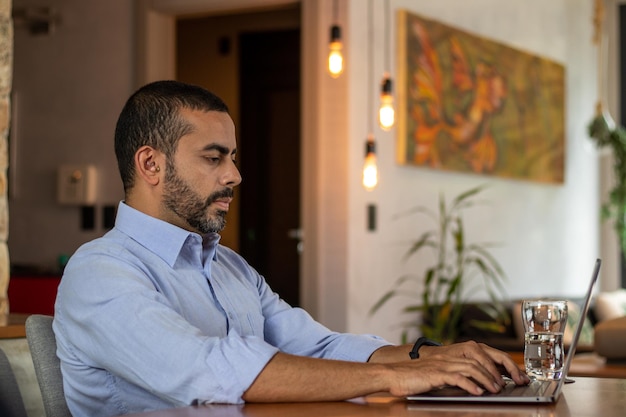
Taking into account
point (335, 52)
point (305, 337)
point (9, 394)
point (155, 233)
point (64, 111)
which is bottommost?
point (9, 394)

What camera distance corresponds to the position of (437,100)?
20.3 feet

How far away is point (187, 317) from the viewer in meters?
1.90

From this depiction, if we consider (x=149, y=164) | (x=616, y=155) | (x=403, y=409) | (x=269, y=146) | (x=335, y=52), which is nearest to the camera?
(x=403, y=409)

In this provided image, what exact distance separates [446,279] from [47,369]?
4171 mm

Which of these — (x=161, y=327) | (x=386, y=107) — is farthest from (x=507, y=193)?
(x=161, y=327)

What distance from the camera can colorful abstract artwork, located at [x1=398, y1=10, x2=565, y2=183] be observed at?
5945 millimetres

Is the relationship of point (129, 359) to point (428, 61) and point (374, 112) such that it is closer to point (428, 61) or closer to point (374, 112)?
point (374, 112)

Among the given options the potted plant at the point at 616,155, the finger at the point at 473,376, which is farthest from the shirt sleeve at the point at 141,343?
the potted plant at the point at 616,155

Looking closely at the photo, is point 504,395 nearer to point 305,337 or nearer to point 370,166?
point 305,337

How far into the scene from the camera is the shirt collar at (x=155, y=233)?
1.91 m

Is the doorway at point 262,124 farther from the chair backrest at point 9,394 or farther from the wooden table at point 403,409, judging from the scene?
the wooden table at point 403,409

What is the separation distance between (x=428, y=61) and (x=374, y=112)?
2.22 feet

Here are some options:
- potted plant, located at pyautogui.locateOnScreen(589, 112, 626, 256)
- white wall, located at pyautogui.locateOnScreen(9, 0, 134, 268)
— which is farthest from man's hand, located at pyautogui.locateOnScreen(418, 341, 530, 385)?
potted plant, located at pyautogui.locateOnScreen(589, 112, 626, 256)

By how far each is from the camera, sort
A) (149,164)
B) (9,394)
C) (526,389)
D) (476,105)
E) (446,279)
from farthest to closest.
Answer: (476,105) < (446,279) < (9,394) < (149,164) < (526,389)
